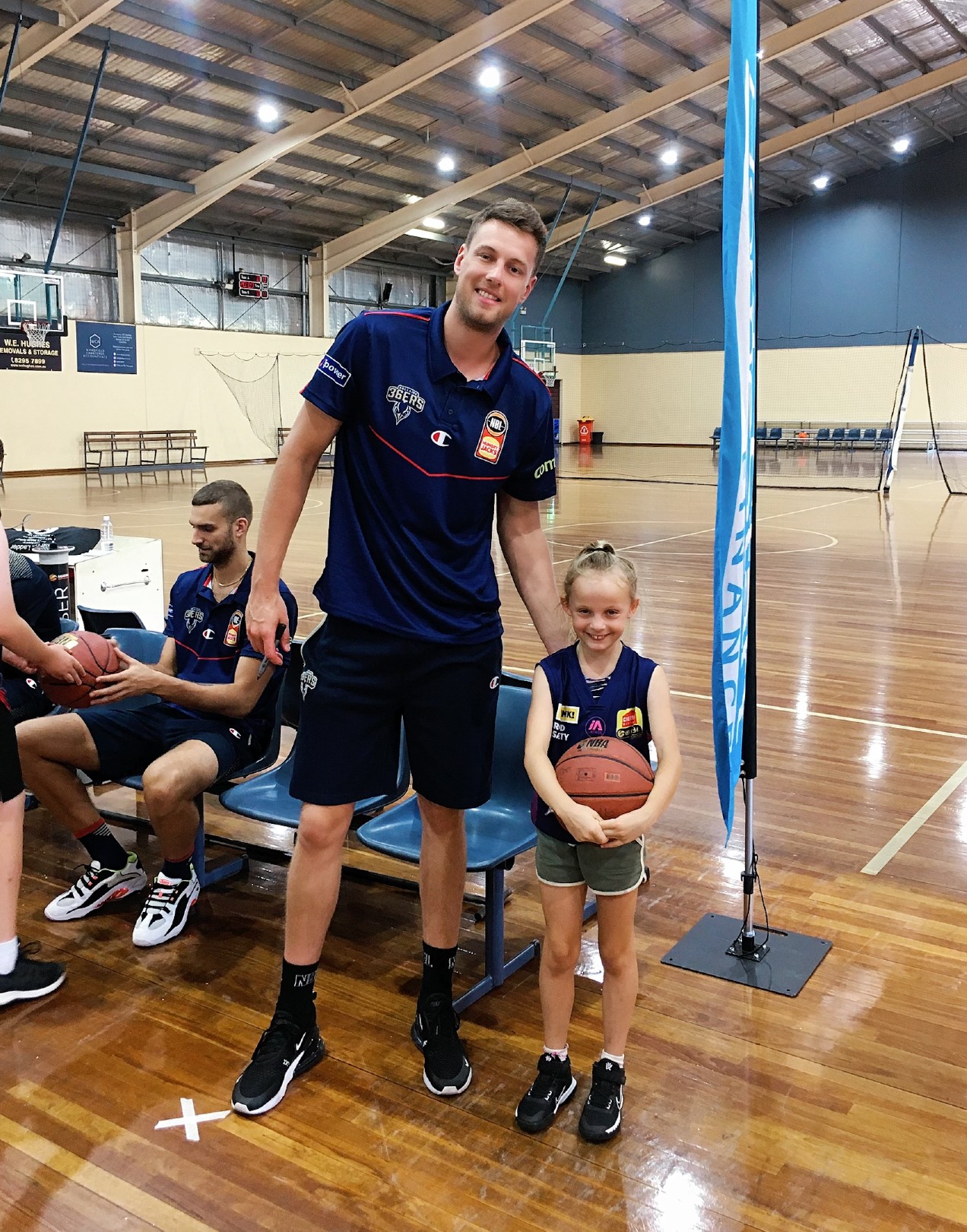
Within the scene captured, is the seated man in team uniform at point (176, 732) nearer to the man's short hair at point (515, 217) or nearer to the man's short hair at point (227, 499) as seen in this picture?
the man's short hair at point (227, 499)

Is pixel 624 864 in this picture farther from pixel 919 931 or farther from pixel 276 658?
pixel 919 931

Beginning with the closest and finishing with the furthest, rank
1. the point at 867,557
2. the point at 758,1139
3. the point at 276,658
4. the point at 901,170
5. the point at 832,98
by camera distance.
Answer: the point at 758,1139
the point at 276,658
the point at 867,557
the point at 832,98
the point at 901,170

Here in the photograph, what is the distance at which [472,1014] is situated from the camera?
8.46 ft

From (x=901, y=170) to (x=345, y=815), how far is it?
1179 inches

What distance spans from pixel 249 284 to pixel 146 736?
73.7ft

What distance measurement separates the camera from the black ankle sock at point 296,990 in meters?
2.30

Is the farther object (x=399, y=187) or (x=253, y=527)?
(x=399, y=187)

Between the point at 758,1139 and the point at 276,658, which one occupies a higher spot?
the point at 276,658

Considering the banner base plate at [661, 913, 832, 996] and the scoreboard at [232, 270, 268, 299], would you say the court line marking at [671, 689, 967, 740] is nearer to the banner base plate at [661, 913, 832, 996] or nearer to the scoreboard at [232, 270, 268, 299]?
the banner base plate at [661, 913, 832, 996]

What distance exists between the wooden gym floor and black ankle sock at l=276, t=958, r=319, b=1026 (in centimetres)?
14

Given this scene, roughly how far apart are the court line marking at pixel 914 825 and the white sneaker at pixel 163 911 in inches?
81.0

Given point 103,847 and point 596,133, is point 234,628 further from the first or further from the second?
point 596,133

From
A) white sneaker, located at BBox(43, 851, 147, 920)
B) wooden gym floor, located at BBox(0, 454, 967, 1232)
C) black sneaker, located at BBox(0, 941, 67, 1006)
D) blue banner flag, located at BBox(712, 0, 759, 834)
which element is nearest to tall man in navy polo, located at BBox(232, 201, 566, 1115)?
wooden gym floor, located at BBox(0, 454, 967, 1232)

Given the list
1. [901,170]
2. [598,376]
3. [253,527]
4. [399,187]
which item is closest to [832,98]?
[901,170]
